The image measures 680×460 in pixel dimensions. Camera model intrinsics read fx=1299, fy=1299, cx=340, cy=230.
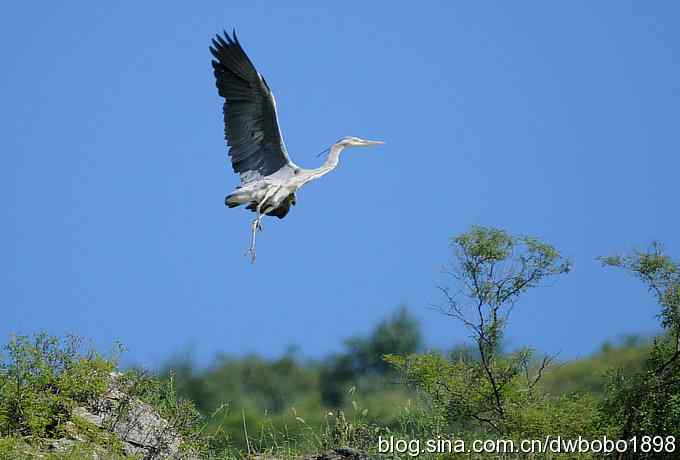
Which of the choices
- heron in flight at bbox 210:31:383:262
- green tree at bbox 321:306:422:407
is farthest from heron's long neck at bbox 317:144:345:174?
green tree at bbox 321:306:422:407

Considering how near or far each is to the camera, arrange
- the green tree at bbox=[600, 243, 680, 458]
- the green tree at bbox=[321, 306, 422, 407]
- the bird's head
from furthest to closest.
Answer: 1. the green tree at bbox=[321, 306, 422, 407]
2. the bird's head
3. the green tree at bbox=[600, 243, 680, 458]

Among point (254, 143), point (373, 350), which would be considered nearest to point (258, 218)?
point (254, 143)

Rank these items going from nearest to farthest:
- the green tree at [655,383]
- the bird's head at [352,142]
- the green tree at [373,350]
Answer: the green tree at [655,383] < the bird's head at [352,142] < the green tree at [373,350]

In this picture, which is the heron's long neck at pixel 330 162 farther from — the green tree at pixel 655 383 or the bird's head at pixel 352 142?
the green tree at pixel 655 383

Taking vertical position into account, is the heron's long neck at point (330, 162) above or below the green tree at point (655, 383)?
above

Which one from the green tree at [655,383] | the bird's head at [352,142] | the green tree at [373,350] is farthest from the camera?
the green tree at [373,350]

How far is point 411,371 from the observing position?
12.2m

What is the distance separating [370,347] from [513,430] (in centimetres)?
1299

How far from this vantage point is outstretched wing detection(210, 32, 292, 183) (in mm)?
14328

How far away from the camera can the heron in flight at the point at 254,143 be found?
1435 cm

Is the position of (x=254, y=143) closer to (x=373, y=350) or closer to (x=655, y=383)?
(x=655, y=383)

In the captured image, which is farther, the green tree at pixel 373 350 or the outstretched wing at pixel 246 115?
the green tree at pixel 373 350

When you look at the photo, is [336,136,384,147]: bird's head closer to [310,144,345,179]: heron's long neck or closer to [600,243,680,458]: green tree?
[310,144,345,179]: heron's long neck

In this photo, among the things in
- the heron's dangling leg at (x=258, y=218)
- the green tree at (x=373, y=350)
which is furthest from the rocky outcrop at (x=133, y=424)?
the green tree at (x=373, y=350)
